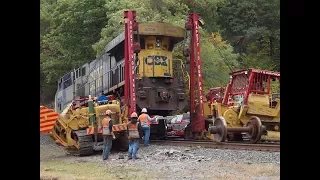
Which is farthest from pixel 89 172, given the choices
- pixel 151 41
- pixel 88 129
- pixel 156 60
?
pixel 151 41

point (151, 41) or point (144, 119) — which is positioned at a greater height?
point (151, 41)

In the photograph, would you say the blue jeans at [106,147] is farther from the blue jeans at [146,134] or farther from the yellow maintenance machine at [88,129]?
the blue jeans at [146,134]

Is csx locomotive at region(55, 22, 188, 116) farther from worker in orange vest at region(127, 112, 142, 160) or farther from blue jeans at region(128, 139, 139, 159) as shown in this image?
blue jeans at region(128, 139, 139, 159)

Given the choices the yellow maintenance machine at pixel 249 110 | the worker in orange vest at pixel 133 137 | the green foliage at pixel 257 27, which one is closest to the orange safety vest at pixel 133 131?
the worker in orange vest at pixel 133 137

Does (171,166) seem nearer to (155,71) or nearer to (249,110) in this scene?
(249,110)

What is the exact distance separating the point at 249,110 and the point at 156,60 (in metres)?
3.39

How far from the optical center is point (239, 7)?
722 inches

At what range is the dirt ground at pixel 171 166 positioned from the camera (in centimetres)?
754

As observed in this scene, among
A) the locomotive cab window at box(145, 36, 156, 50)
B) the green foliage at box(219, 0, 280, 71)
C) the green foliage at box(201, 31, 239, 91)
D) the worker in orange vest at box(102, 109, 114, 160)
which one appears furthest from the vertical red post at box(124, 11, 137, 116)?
the green foliage at box(219, 0, 280, 71)

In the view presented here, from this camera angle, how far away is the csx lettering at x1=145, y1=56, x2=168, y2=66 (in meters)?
13.6

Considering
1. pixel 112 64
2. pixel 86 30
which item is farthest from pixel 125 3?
pixel 112 64

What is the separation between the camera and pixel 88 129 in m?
11.1
